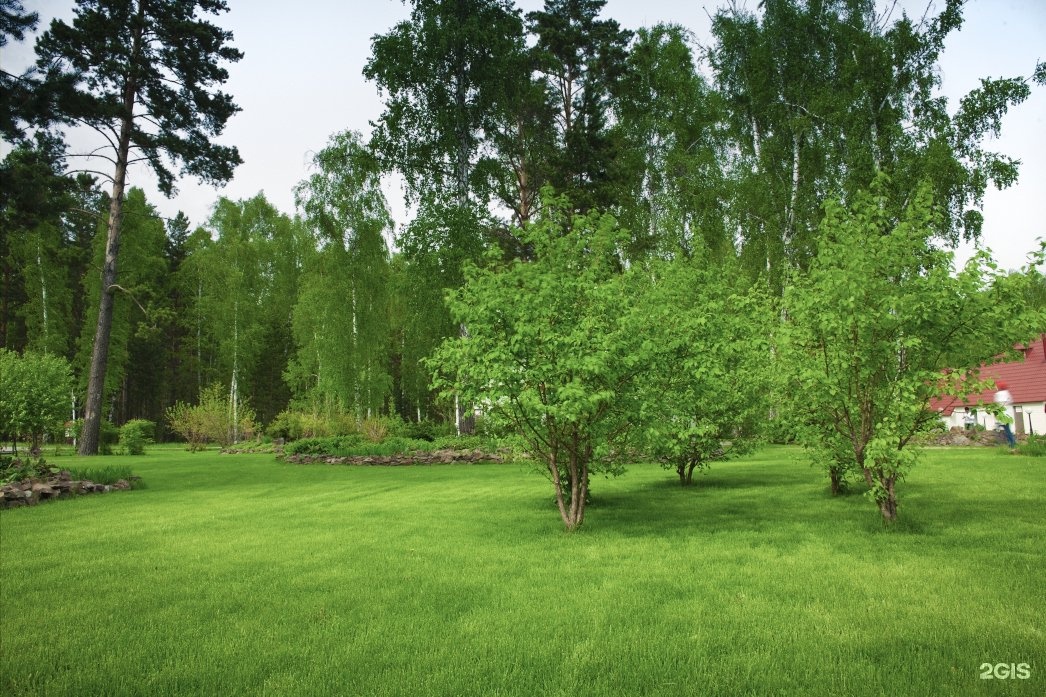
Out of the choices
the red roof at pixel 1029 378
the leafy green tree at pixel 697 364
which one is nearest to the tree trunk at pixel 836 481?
the leafy green tree at pixel 697 364

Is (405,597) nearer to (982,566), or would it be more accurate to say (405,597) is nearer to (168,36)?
(982,566)

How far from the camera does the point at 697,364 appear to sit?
26.2 ft

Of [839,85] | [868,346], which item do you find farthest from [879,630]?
[839,85]

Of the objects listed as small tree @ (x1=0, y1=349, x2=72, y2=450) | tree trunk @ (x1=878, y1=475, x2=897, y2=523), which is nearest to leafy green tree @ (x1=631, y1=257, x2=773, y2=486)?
tree trunk @ (x1=878, y1=475, x2=897, y2=523)

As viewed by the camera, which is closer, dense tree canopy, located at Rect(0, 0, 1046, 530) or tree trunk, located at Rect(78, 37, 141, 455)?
dense tree canopy, located at Rect(0, 0, 1046, 530)

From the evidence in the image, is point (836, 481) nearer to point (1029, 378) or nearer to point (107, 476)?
point (107, 476)

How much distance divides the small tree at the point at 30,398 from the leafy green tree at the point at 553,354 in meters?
11.2

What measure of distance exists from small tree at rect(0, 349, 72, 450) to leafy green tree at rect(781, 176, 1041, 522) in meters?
14.9

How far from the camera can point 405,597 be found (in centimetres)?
463

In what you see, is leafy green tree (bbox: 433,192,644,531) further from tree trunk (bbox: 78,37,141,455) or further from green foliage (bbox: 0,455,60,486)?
tree trunk (bbox: 78,37,141,455)

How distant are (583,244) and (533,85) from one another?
16.0 meters

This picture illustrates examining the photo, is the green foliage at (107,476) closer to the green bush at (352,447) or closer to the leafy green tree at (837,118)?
the green bush at (352,447)

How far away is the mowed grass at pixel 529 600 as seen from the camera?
10.5ft

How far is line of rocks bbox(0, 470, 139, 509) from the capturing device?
9.56 meters
